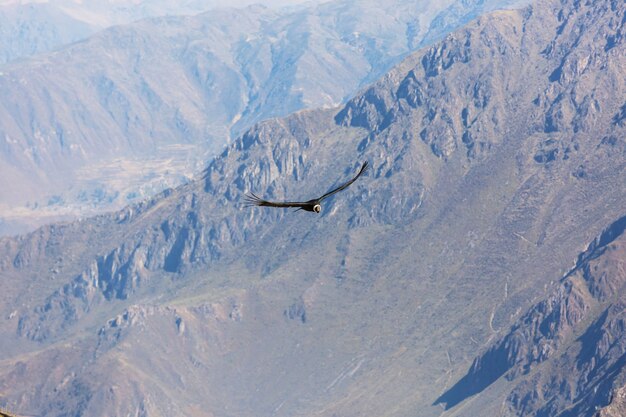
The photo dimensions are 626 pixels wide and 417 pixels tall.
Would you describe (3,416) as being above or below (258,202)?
below

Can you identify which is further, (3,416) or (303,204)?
(3,416)

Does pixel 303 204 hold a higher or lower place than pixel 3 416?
higher

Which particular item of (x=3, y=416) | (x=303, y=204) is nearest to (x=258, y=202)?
(x=303, y=204)

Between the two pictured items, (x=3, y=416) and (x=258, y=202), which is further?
(x=3, y=416)

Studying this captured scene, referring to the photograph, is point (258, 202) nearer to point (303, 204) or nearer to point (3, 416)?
point (303, 204)
